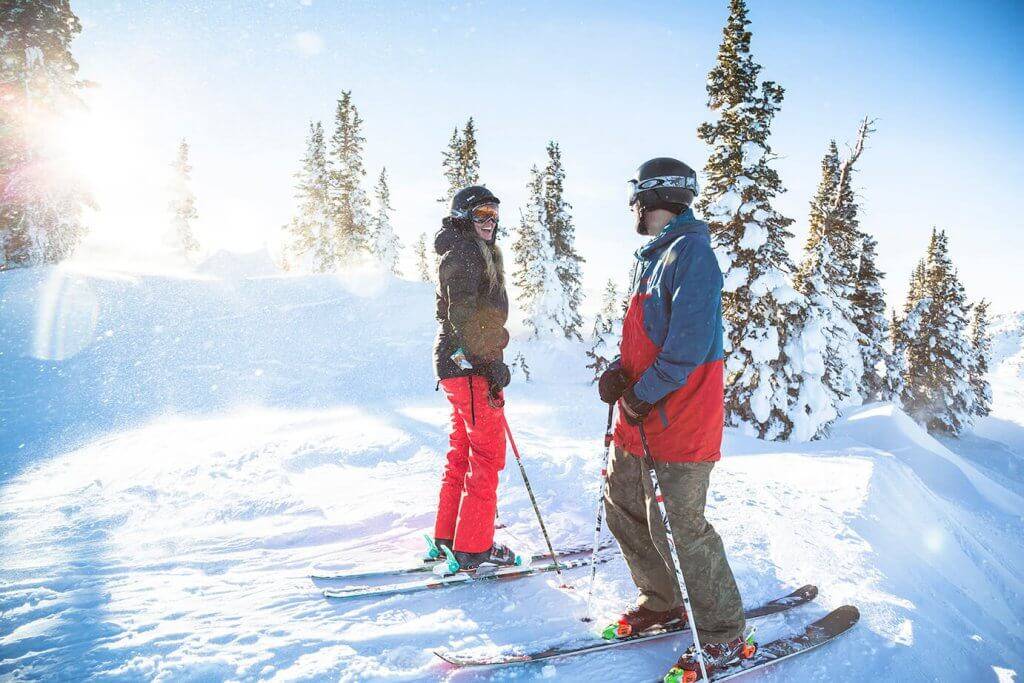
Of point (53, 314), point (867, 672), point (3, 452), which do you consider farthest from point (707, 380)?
point (53, 314)

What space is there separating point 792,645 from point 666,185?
9.67ft

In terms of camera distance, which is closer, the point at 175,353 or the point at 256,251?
the point at 175,353

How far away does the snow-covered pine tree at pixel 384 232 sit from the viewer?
137 ft

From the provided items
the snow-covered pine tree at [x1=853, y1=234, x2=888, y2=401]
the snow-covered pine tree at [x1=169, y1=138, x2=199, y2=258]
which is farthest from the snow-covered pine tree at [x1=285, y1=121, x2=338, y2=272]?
the snow-covered pine tree at [x1=853, y1=234, x2=888, y2=401]

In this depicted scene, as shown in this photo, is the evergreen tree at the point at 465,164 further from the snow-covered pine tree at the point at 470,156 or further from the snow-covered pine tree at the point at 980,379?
the snow-covered pine tree at the point at 980,379

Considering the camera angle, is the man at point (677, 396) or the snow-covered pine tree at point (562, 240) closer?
the man at point (677, 396)

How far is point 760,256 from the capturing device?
14.1m

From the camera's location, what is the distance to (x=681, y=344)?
101 inches

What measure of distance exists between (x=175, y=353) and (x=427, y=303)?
1063cm

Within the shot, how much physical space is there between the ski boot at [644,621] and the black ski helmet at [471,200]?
10.3 ft

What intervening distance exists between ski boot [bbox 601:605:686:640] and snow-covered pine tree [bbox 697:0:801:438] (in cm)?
1261

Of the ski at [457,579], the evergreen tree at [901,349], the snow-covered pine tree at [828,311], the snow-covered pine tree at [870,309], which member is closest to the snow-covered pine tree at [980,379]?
the evergreen tree at [901,349]

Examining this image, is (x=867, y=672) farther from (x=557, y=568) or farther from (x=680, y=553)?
(x=557, y=568)

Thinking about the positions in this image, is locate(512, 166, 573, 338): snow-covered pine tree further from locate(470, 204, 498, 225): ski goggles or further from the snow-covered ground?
locate(470, 204, 498, 225): ski goggles
